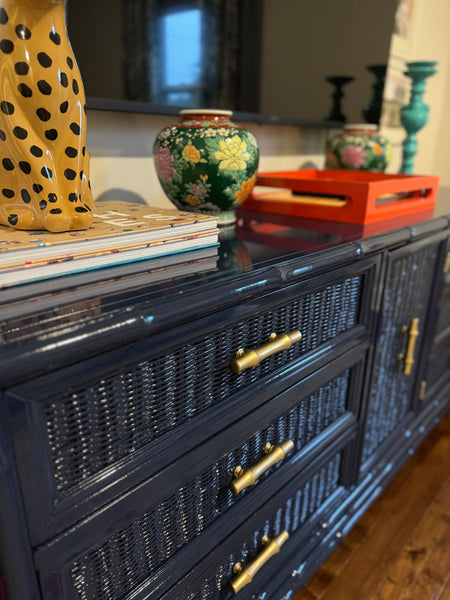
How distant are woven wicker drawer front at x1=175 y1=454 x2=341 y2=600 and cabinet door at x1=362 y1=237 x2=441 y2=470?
0.15 m

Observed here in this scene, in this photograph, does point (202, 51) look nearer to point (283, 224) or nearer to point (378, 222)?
point (283, 224)

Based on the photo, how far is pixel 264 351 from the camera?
637mm

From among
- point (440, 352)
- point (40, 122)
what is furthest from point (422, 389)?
point (40, 122)

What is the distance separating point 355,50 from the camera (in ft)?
4.86

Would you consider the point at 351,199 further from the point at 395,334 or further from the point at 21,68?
the point at 21,68

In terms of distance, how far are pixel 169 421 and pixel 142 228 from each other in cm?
26

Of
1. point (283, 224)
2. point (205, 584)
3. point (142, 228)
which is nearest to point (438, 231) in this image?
point (283, 224)

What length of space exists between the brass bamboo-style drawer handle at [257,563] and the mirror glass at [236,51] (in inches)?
36.3

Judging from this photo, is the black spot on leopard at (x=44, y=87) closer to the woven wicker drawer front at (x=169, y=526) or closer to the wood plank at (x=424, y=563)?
the woven wicker drawer front at (x=169, y=526)

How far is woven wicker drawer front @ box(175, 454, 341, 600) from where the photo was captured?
73 cm

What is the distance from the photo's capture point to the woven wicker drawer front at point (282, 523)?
73 cm

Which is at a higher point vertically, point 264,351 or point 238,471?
point 264,351

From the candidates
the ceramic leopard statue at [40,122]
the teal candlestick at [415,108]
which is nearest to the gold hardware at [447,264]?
the teal candlestick at [415,108]

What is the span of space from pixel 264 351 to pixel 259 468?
21 centimetres
